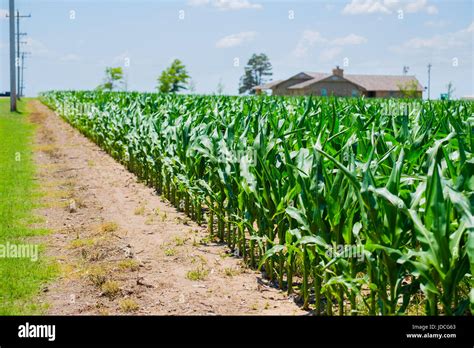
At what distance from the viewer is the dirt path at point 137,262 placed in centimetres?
596

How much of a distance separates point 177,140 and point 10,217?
275 cm

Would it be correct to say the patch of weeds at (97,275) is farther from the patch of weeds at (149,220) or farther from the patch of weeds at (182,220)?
the patch of weeds at (182,220)

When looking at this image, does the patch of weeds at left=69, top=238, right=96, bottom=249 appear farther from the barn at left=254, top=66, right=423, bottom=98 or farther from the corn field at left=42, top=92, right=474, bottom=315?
the barn at left=254, top=66, right=423, bottom=98

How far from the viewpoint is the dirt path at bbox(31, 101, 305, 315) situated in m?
5.96

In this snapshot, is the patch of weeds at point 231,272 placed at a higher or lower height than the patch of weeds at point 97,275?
higher

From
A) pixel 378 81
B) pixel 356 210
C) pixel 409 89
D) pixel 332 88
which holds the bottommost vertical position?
pixel 356 210

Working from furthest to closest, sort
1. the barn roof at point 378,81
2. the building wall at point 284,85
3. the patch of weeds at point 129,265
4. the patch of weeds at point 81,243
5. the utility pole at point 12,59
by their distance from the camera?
the building wall at point 284,85, the barn roof at point 378,81, the utility pole at point 12,59, the patch of weeds at point 81,243, the patch of weeds at point 129,265

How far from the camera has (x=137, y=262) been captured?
725 centimetres

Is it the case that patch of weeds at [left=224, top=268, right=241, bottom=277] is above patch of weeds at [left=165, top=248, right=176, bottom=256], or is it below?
below

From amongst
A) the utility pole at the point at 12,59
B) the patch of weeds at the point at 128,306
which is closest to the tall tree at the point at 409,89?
the utility pole at the point at 12,59

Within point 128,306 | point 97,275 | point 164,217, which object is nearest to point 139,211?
point 164,217

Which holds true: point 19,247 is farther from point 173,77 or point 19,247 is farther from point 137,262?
point 173,77

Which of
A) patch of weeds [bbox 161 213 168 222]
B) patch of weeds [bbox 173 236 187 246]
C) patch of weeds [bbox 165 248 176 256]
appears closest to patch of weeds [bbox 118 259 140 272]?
patch of weeds [bbox 165 248 176 256]
